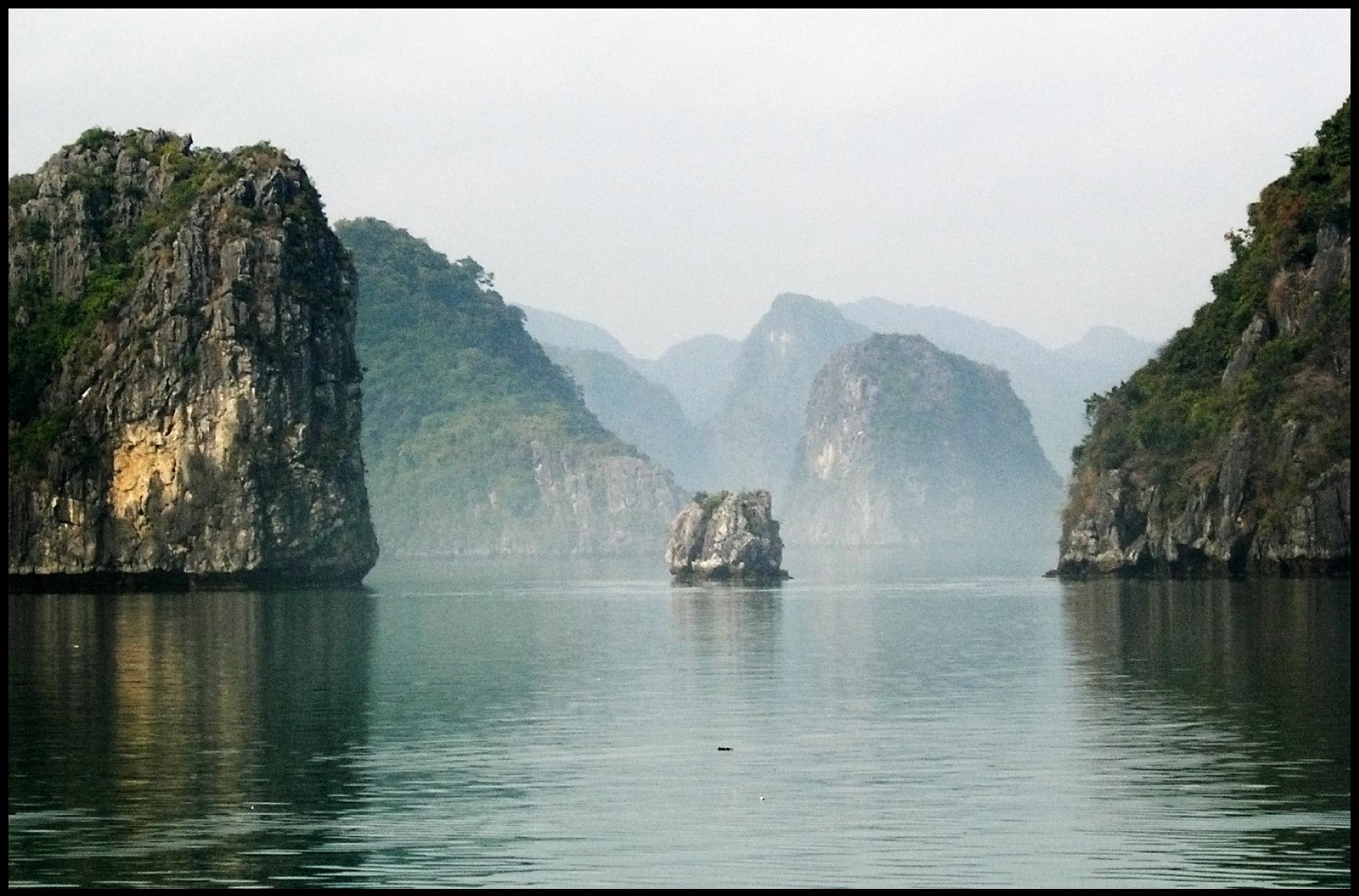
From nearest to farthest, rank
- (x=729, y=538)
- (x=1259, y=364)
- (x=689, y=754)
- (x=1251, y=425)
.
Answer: (x=689, y=754), (x=1251, y=425), (x=1259, y=364), (x=729, y=538)

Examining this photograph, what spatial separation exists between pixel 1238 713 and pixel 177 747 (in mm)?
19969

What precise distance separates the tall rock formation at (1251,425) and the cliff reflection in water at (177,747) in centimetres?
4377

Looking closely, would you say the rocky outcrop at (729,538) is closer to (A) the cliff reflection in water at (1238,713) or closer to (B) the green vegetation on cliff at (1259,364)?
(B) the green vegetation on cliff at (1259,364)

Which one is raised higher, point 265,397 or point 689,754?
point 265,397

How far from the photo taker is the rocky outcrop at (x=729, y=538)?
12950 centimetres

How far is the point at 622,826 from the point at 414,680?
25.7 m

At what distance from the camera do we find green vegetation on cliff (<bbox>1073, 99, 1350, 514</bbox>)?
4183 inches

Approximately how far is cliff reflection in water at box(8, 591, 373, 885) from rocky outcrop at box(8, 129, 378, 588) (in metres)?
40.2

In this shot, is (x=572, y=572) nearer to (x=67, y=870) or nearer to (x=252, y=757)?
(x=252, y=757)

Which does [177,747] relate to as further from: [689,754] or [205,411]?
[205,411]

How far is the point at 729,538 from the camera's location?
13088 cm

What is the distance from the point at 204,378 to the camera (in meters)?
122

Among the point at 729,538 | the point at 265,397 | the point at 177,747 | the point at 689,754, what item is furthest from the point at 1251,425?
the point at 177,747

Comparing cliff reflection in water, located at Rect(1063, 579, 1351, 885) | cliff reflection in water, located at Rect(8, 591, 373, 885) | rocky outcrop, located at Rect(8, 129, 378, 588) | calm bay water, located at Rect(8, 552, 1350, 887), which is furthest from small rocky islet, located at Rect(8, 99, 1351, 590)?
cliff reflection in water, located at Rect(8, 591, 373, 885)
